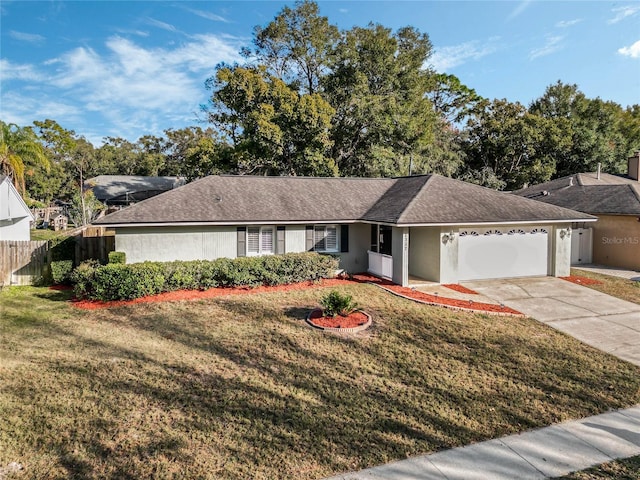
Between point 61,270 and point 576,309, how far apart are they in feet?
57.9

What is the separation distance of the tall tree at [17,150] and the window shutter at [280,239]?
848 inches

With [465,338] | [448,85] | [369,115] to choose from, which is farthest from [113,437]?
[448,85]

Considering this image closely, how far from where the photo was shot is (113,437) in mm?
5332

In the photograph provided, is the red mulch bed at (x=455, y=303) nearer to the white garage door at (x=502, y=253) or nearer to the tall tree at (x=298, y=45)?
the white garage door at (x=502, y=253)

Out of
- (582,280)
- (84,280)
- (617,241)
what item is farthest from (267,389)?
(617,241)

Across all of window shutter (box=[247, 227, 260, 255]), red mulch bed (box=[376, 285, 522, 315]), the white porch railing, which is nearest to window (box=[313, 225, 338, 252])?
the white porch railing

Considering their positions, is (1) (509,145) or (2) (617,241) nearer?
(2) (617,241)

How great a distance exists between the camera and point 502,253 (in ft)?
51.7

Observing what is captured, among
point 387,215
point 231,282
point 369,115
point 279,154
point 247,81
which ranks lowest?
point 231,282

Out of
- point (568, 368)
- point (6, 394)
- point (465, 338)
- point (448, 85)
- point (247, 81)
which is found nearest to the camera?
point (6, 394)

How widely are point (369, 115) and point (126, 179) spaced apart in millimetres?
34200

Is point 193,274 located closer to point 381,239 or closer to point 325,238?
point 325,238

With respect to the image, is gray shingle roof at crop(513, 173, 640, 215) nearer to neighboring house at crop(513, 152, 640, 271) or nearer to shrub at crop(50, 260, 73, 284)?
neighboring house at crop(513, 152, 640, 271)

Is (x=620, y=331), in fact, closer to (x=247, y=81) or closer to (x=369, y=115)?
(x=369, y=115)
